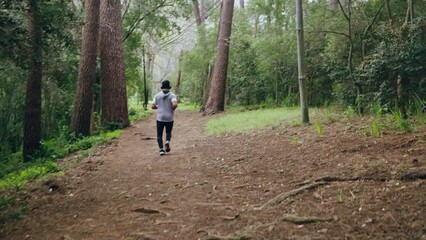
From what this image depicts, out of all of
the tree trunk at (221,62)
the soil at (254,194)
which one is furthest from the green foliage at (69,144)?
the tree trunk at (221,62)

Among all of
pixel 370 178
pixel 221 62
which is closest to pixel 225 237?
pixel 370 178

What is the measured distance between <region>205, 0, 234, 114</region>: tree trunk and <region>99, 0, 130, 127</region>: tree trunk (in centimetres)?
563

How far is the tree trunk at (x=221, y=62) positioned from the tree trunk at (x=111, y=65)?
18.5 ft

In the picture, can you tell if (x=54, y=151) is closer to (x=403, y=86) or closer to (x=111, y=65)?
(x=111, y=65)

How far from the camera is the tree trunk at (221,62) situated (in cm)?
1900

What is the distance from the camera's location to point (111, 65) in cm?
1460

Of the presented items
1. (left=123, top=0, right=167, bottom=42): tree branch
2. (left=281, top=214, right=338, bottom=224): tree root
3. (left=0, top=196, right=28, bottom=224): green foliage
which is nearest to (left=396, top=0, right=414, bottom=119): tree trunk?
(left=281, top=214, right=338, bottom=224): tree root

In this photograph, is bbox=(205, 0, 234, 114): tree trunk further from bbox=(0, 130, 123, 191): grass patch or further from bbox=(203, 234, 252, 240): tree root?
bbox=(203, 234, 252, 240): tree root

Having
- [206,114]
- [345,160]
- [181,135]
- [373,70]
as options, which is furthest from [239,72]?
[345,160]

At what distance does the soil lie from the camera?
3598 mm

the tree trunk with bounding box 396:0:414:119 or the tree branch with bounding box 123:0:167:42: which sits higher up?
the tree branch with bounding box 123:0:167:42

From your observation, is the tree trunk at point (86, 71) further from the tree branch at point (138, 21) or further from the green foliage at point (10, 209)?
the tree branch at point (138, 21)

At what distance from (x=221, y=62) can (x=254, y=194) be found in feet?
47.8

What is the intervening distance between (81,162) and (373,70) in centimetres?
710
